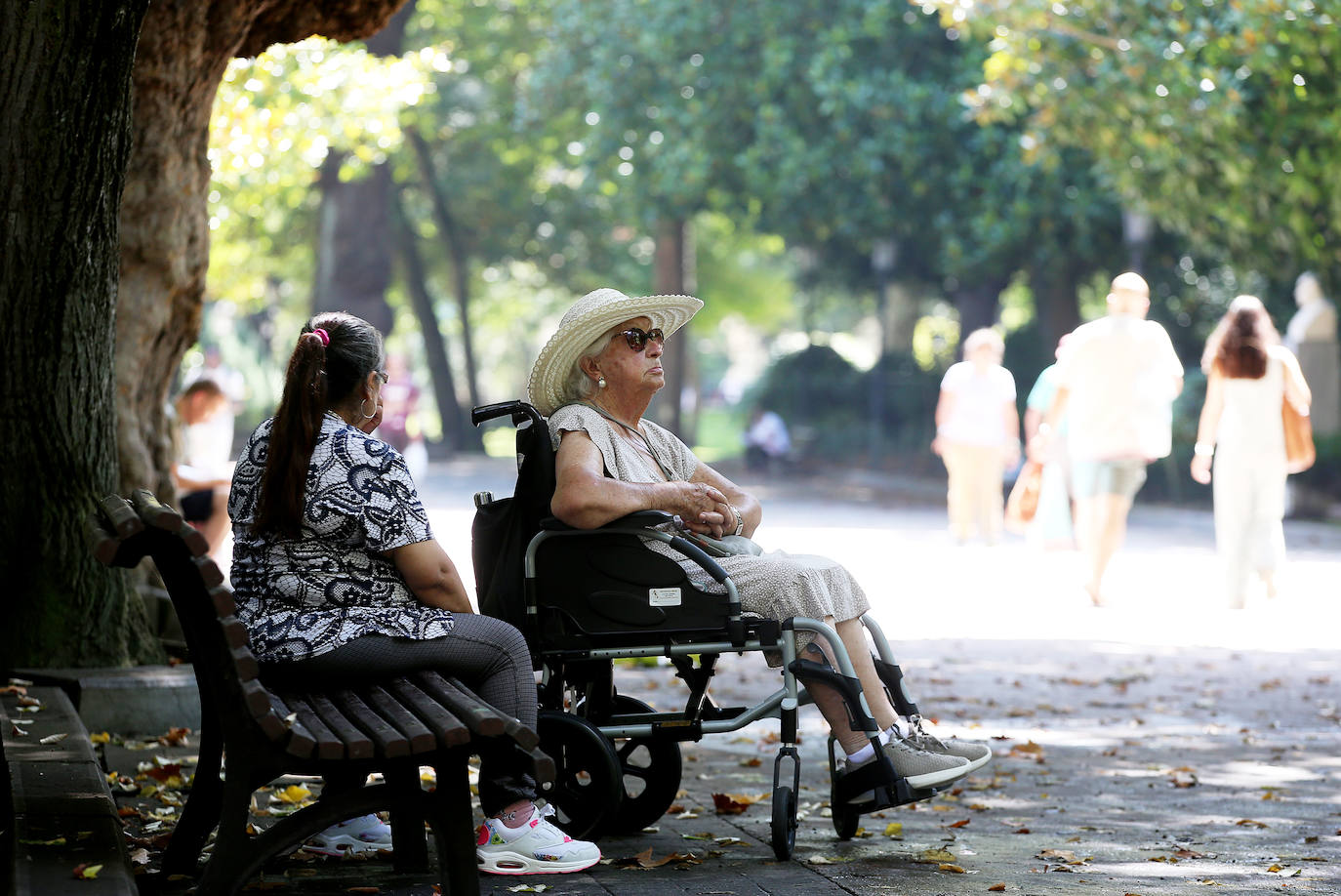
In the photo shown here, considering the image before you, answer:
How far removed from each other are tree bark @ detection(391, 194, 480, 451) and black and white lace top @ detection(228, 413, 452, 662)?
34.7 metres

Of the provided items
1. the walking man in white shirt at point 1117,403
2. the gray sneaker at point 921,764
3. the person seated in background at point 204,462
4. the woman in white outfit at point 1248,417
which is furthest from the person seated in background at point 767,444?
the gray sneaker at point 921,764

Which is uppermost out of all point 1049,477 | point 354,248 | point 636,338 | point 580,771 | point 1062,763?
point 354,248

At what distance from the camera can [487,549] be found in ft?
17.5

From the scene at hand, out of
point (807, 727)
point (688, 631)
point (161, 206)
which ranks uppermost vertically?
point (161, 206)

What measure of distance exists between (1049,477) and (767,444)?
1855 centimetres

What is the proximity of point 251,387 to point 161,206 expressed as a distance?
1449 inches

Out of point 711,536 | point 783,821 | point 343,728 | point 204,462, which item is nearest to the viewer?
point 343,728

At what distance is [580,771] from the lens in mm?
5316

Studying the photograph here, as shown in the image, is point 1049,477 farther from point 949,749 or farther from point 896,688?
point 949,749

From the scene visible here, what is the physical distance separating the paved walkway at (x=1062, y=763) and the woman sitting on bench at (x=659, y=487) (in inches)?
13.1

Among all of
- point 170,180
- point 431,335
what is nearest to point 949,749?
point 170,180

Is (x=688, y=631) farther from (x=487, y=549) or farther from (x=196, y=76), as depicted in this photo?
(x=196, y=76)

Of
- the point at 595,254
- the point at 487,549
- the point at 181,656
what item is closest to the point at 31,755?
the point at 487,549

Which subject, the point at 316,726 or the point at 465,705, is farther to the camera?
the point at 465,705
